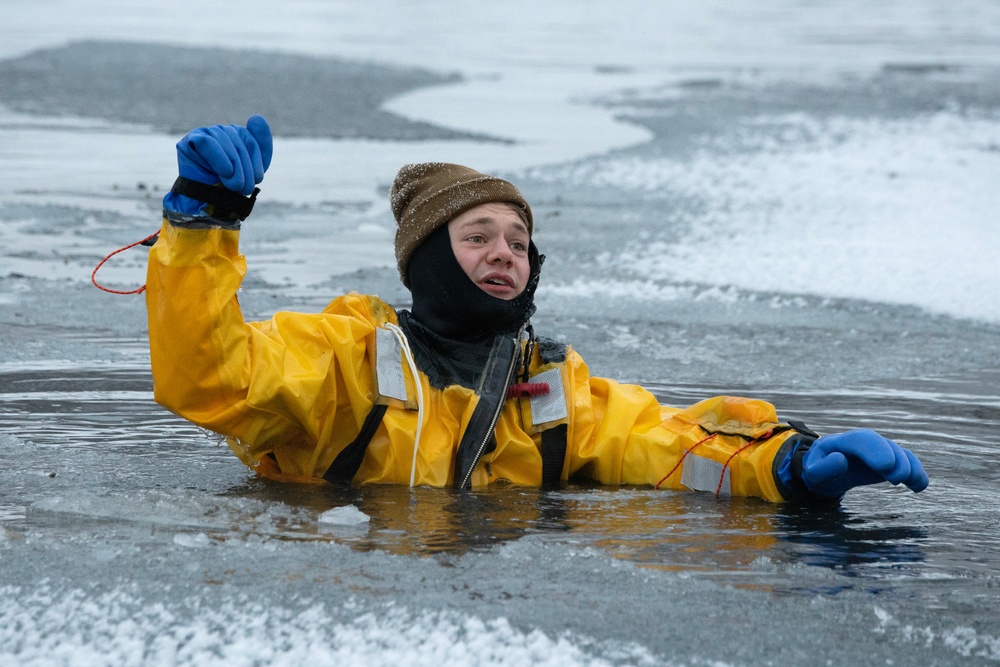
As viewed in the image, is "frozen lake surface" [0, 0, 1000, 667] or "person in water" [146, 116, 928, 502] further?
"person in water" [146, 116, 928, 502]

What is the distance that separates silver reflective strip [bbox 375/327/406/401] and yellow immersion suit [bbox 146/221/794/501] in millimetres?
14

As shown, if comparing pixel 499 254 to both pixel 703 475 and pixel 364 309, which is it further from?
pixel 703 475

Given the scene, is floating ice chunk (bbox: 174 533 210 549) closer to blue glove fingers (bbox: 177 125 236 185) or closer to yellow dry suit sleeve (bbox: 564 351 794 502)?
blue glove fingers (bbox: 177 125 236 185)

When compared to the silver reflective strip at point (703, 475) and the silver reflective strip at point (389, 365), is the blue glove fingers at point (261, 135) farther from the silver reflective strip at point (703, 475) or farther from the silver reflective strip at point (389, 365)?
the silver reflective strip at point (703, 475)

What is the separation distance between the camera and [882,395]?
4.82 metres

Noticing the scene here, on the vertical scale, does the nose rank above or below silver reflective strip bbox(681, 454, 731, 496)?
above

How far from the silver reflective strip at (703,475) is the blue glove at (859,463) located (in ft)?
1.17

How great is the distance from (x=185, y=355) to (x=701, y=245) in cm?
→ 493

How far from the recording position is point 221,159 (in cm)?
297

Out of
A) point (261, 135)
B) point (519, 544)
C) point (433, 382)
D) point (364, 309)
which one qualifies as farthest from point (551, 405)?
point (261, 135)

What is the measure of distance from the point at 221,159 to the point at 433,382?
0.85m

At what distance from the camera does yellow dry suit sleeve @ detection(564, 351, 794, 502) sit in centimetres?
357

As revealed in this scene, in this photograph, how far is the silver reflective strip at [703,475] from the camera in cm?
359

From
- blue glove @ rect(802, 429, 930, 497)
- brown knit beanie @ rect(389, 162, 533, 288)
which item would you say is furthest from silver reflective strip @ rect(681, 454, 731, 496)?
brown knit beanie @ rect(389, 162, 533, 288)
